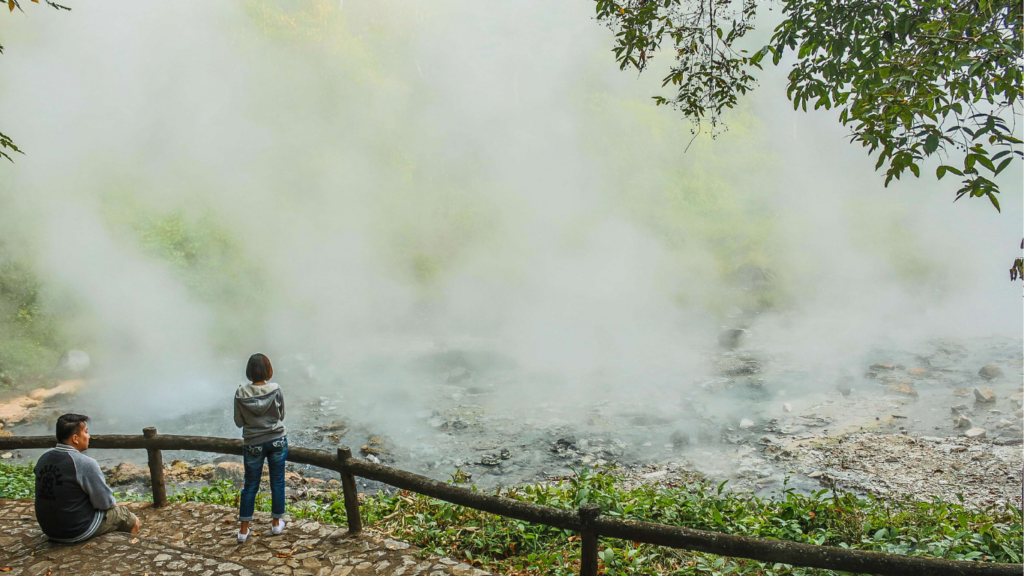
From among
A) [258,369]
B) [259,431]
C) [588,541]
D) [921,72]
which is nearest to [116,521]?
[259,431]

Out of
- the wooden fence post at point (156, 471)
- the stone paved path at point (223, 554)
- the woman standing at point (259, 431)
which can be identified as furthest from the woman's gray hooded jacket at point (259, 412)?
the wooden fence post at point (156, 471)

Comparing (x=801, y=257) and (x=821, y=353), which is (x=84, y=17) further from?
(x=801, y=257)

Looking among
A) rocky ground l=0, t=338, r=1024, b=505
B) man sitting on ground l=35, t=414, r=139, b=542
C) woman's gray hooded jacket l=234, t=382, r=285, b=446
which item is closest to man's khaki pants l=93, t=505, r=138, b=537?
man sitting on ground l=35, t=414, r=139, b=542

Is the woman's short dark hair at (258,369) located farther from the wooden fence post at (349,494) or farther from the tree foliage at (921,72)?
the tree foliage at (921,72)

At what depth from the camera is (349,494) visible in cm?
305

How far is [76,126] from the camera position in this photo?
40.9 ft

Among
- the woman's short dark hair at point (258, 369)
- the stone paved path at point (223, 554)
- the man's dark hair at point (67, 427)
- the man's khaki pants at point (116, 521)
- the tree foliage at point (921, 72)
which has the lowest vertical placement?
the stone paved path at point (223, 554)

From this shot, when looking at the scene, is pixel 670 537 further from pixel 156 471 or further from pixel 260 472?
pixel 156 471

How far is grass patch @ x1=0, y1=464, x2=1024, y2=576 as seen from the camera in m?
2.67

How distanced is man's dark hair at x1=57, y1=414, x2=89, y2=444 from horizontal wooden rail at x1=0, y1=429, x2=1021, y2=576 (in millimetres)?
737

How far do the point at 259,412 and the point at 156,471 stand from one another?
1295mm

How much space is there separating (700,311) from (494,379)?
6630 mm

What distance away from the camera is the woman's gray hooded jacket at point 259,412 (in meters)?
2.92

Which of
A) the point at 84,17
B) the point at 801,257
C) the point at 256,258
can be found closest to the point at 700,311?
the point at 801,257
